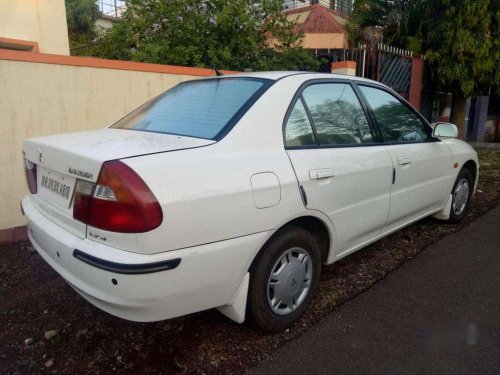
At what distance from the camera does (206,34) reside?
747 centimetres

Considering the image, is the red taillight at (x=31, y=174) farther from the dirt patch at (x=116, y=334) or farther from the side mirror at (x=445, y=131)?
the side mirror at (x=445, y=131)

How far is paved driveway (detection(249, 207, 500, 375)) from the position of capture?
2.28 meters

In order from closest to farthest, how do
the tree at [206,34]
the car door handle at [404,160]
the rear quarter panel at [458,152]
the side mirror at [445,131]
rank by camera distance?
the car door handle at [404,160] → the side mirror at [445,131] → the rear quarter panel at [458,152] → the tree at [206,34]

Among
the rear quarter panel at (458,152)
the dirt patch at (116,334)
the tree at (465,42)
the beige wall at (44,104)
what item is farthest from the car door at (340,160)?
the tree at (465,42)

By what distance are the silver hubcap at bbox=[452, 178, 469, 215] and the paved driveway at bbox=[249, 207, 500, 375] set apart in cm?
104

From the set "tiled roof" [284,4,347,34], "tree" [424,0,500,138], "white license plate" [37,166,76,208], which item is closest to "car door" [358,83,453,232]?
"white license plate" [37,166,76,208]

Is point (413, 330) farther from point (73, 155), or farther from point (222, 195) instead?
point (73, 155)

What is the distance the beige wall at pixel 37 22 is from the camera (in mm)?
7051

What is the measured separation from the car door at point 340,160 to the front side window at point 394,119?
21 cm

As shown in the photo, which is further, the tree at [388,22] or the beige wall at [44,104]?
the tree at [388,22]

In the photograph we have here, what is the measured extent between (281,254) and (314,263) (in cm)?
37

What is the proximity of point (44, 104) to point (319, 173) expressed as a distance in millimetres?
3121

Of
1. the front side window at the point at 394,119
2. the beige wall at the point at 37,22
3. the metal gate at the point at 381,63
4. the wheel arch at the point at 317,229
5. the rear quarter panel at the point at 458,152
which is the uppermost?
the beige wall at the point at 37,22

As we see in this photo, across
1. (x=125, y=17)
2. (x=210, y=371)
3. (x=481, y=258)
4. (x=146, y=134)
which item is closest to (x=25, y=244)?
(x=146, y=134)
